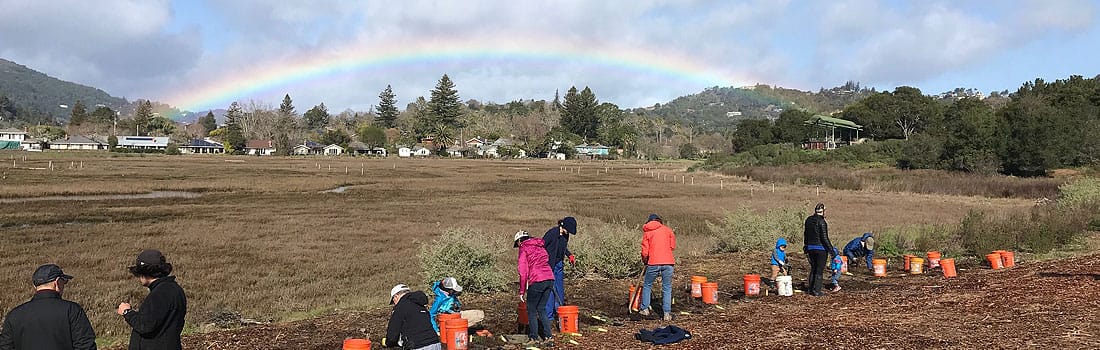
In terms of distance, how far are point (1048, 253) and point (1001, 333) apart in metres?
9.37

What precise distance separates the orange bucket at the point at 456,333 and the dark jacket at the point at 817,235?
6.18m

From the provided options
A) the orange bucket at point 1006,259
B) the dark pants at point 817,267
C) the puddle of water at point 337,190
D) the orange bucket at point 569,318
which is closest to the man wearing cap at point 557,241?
the orange bucket at point 569,318

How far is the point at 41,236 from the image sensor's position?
22.5 m

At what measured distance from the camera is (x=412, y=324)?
6918mm

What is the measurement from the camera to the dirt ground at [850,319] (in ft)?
27.3

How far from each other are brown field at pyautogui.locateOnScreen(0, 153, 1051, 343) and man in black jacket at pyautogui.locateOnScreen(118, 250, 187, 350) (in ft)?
19.4

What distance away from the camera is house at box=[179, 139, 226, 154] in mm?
142075

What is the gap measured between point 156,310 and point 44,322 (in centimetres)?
71

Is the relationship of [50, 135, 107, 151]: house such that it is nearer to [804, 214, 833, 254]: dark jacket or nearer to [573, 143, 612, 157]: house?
[573, 143, 612, 157]: house

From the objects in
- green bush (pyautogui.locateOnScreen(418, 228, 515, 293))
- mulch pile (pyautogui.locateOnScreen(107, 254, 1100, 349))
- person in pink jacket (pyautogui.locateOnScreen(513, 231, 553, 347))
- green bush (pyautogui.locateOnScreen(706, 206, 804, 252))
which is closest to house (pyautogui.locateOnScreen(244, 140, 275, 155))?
green bush (pyautogui.locateOnScreen(706, 206, 804, 252))

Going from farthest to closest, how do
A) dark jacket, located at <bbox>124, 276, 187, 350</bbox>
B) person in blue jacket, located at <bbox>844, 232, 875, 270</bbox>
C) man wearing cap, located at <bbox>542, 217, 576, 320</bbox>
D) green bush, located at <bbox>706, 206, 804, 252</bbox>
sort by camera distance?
green bush, located at <bbox>706, 206, 804, 252</bbox>, person in blue jacket, located at <bbox>844, 232, 875, 270</bbox>, man wearing cap, located at <bbox>542, 217, 576, 320</bbox>, dark jacket, located at <bbox>124, 276, 187, 350</bbox>

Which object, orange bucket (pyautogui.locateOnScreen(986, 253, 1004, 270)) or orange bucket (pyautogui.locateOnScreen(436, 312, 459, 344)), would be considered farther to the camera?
orange bucket (pyautogui.locateOnScreen(986, 253, 1004, 270))

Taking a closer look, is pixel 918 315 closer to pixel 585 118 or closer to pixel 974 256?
pixel 974 256

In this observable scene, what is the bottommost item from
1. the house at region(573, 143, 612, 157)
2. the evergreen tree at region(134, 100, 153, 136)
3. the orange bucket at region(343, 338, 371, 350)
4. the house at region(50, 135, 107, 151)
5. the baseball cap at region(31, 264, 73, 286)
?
the orange bucket at region(343, 338, 371, 350)
